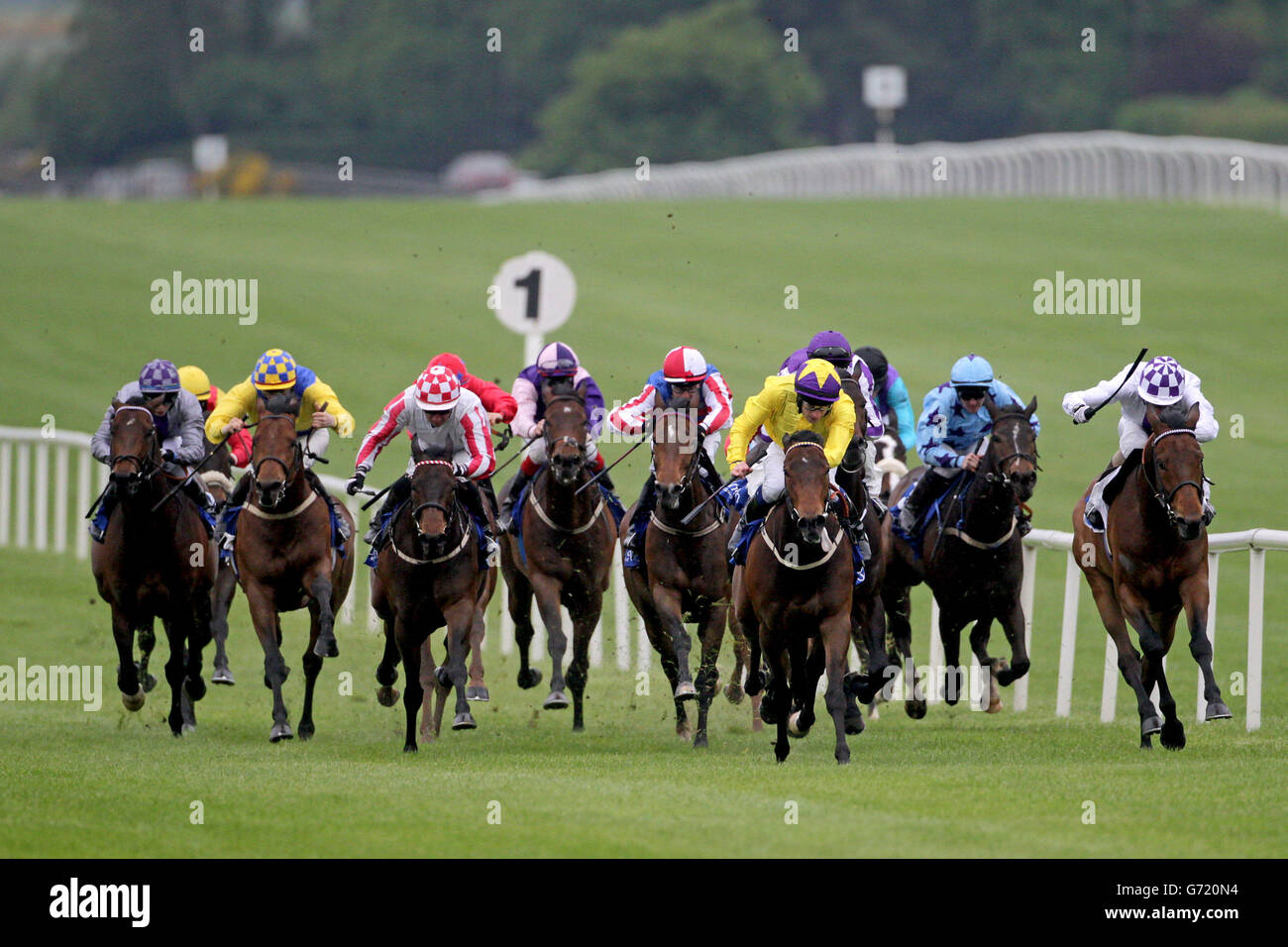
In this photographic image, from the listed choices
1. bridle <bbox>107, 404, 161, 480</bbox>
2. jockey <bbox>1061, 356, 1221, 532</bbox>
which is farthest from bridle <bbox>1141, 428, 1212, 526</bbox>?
bridle <bbox>107, 404, 161, 480</bbox>

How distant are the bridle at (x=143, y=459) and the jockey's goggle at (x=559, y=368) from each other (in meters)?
2.10

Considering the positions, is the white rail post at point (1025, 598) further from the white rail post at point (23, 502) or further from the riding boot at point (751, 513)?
the white rail post at point (23, 502)

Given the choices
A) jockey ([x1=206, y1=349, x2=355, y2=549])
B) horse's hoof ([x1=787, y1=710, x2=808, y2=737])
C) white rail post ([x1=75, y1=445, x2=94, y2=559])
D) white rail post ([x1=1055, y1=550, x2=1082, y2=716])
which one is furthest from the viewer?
white rail post ([x1=75, y1=445, x2=94, y2=559])

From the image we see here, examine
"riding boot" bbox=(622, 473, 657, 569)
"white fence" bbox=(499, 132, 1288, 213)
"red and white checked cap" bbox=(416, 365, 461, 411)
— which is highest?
"white fence" bbox=(499, 132, 1288, 213)

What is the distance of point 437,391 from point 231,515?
5.23ft

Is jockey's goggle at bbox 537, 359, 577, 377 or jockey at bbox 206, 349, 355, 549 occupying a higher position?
jockey's goggle at bbox 537, 359, 577, 377

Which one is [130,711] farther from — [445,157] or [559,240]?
[445,157]

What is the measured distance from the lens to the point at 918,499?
1231 centimetres

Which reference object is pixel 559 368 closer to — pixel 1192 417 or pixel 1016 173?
pixel 1192 417

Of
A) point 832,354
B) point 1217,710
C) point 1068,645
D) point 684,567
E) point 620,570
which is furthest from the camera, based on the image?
point 620,570

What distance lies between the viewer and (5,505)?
65.2ft

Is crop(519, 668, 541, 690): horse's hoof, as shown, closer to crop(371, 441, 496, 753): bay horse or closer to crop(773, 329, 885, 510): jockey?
crop(371, 441, 496, 753): bay horse

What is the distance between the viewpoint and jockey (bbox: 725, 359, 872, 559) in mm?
10016

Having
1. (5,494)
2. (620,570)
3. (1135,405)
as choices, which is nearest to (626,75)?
(5,494)
